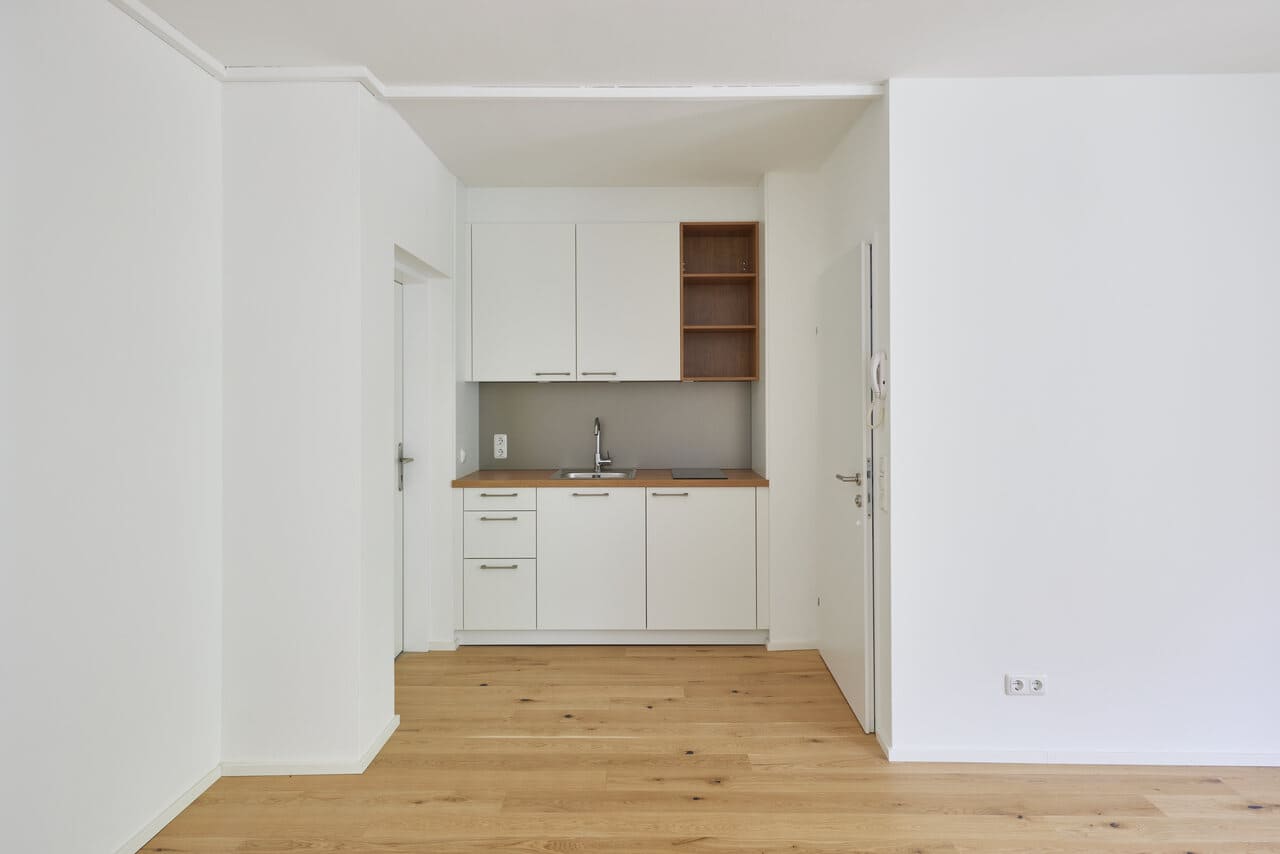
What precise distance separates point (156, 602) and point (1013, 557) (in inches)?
118

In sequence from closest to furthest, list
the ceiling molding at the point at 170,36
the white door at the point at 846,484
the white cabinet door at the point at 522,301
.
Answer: the ceiling molding at the point at 170,36
the white door at the point at 846,484
the white cabinet door at the point at 522,301

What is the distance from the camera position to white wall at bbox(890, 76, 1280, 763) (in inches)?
106

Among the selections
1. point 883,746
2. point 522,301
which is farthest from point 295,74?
point 883,746

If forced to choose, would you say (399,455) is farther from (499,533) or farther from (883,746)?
(883,746)

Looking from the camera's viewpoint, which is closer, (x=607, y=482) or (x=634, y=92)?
(x=634, y=92)

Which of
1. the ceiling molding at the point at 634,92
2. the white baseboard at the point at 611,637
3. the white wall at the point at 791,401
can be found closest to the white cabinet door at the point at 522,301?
the white wall at the point at 791,401

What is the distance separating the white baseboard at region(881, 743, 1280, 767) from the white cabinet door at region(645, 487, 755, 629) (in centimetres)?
130

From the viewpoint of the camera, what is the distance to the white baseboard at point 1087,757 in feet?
8.80

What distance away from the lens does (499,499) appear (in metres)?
3.94

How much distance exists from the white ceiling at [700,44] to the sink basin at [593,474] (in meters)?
1.82

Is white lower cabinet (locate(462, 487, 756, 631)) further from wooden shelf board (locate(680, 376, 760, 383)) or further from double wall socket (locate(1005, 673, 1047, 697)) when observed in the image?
double wall socket (locate(1005, 673, 1047, 697))

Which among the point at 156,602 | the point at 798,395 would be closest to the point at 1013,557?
the point at 798,395

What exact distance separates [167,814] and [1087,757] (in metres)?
3.24

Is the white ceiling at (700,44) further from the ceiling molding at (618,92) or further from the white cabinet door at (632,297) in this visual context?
the white cabinet door at (632,297)
